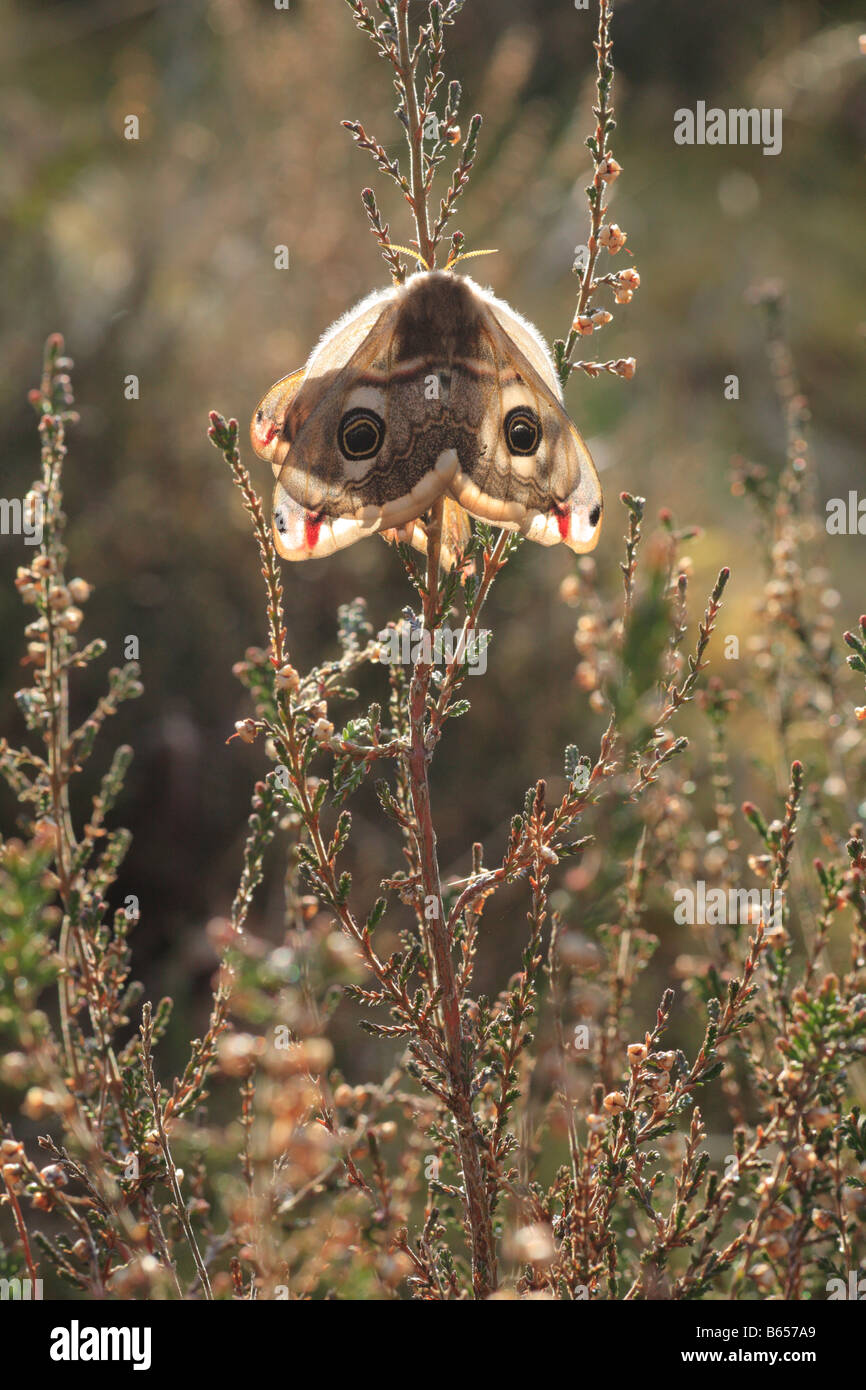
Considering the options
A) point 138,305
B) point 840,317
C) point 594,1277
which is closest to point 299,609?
point 138,305

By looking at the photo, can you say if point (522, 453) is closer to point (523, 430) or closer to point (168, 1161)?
point (523, 430)

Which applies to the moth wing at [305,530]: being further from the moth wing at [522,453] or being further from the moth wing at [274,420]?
the moth wing at [522,453]

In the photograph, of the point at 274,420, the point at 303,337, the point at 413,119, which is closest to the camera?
the point at 413,119

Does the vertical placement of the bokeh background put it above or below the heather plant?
above

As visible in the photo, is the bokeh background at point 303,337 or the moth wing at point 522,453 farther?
the bokeh background at point 303,337

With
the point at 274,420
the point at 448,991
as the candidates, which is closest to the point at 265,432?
the point at 274,420

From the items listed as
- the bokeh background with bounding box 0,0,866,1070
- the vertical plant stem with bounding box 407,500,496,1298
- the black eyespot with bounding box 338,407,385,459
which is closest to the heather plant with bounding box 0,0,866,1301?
the vertical plant stem with bounding box 407,500,496,1298

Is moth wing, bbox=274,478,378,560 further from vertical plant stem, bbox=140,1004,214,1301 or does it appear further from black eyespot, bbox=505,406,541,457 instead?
vertical plant stem, bbox=140,1004,214,1301

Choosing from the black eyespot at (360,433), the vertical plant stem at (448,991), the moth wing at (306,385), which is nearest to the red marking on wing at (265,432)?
the moth wing at (306,385)
